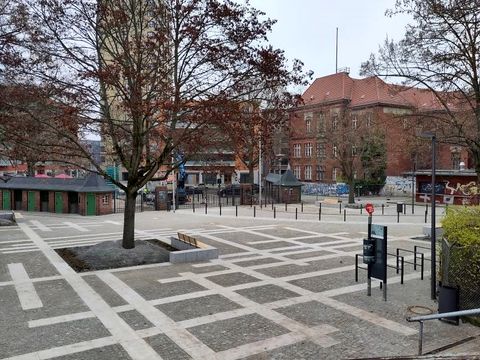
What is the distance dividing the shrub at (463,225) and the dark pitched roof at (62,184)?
27.3 meters

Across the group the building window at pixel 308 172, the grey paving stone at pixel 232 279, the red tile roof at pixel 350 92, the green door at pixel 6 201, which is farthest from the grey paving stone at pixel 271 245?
the building window at pixel 308 172

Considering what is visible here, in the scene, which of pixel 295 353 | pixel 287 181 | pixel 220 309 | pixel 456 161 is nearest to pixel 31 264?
pixel 220 309

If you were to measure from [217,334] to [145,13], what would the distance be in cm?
1259

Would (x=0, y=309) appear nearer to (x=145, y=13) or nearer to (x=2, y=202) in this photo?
(x=145, y=13)

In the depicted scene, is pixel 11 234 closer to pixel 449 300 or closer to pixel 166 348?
pixel 166 348

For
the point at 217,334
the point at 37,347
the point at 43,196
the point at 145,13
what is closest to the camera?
the point at 37,347

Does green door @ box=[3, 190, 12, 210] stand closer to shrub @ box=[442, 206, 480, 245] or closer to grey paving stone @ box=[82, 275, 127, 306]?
grey paving stone @ box=[82, 275, 127, 306]

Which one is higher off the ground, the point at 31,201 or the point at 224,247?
the point at 31,201

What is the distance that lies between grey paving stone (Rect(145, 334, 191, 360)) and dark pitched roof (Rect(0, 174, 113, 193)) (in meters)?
26.2

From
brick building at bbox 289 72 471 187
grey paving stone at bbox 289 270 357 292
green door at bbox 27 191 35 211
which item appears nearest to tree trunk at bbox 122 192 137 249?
grey paving stone at bbox 289 270 357 292

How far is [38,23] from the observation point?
48.9 ft

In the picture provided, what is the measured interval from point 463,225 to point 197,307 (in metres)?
6.55

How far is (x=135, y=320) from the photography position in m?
9.45

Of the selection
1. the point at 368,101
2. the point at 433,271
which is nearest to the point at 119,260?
the point at 433,271
